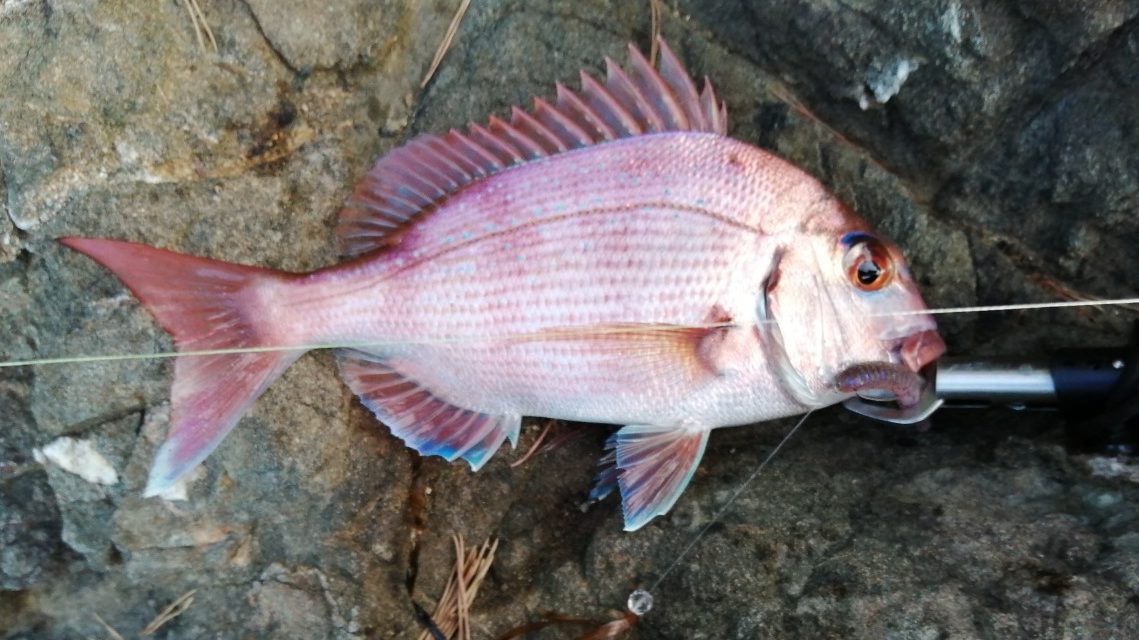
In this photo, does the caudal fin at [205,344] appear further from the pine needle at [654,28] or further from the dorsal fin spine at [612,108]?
the pine needle at [654,28]

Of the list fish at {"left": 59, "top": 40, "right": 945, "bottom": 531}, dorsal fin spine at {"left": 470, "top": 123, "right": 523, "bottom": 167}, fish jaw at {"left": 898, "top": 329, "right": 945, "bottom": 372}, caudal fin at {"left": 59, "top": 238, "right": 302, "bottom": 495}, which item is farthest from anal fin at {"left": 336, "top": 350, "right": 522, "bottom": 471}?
fish jaw at {"left": 898, "top": 329, "right": 945, "bottom": 372}

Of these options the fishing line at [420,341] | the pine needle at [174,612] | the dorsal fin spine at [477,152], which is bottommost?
the pine needle at [174,612]

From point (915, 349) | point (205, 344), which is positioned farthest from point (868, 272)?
point (205, 344)

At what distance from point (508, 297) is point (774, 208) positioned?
0.64 meters

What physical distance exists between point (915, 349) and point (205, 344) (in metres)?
Answer: 1.61

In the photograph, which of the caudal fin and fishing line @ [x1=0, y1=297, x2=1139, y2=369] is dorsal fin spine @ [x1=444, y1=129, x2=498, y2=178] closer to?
fishing line @ [x1=0, y1=297, x2=1139, y2=369]

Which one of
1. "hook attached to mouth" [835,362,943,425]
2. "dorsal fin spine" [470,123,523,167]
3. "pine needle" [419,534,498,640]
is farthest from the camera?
"pine needle" [419,534,498,640]

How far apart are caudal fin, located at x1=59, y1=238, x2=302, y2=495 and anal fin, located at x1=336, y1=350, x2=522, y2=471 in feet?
0.86

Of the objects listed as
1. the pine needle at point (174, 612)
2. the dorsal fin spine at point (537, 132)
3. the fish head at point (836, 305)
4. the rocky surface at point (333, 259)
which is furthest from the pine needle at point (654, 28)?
the pine needle at point (174, 612)

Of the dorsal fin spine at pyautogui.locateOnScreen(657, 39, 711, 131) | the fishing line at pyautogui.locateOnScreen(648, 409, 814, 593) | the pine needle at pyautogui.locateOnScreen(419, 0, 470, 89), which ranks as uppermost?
the pine needle at pyautogui.locateOnScreen(419, 0, 470, 89)

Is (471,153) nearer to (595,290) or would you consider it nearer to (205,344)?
(595,290)

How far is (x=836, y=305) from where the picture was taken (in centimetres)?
184

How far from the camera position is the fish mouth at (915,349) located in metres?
1.87

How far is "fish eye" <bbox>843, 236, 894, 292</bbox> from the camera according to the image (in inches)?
72.1
